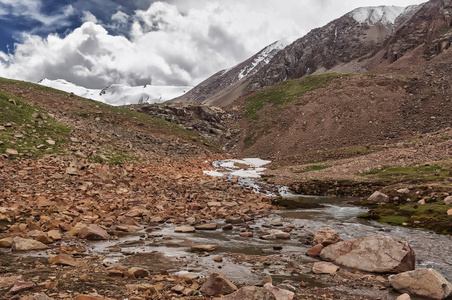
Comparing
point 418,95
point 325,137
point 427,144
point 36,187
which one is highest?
point 418,95

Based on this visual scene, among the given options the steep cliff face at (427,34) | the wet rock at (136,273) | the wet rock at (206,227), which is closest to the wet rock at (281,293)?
the wet rock at (136,273)

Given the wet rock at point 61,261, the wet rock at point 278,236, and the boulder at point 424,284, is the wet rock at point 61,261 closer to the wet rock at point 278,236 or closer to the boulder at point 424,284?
the wet rock at point 278,236

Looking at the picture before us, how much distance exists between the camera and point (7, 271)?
7.54 meters

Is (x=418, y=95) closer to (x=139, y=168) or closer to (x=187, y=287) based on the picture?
(x=139, y=168)

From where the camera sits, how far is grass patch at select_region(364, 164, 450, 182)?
83.0 ft

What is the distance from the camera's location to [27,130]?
2691 cm

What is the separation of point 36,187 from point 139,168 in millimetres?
12369

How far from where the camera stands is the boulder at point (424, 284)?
7895 mm

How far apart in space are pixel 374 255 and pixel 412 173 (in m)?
22.1

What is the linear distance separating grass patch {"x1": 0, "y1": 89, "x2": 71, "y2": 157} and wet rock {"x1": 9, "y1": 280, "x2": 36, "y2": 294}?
65.0 ft

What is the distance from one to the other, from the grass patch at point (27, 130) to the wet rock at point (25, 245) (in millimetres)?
15755

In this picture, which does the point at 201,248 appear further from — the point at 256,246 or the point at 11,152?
the point at 11,152

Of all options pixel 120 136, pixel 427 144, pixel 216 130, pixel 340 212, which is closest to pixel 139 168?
pixel 120 136

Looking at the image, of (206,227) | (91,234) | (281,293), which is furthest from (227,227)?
(281,293)
